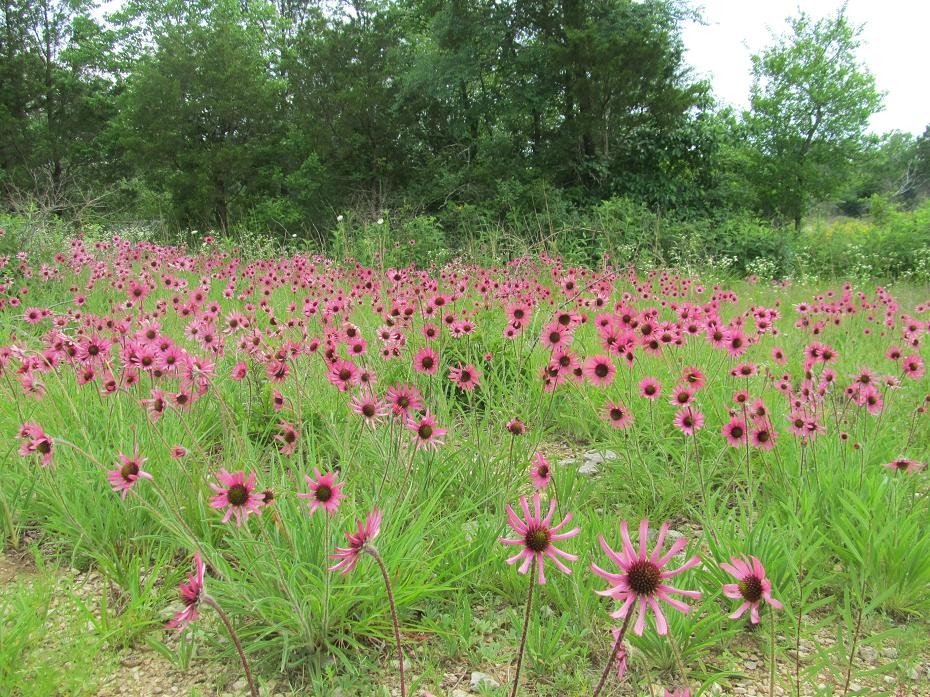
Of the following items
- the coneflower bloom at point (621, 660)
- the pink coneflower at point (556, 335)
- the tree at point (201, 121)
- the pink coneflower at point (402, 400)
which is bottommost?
the coneflower bloom at point (621, 660)

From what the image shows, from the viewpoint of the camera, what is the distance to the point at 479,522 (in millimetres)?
2004

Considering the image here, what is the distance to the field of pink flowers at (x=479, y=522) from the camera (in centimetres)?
148

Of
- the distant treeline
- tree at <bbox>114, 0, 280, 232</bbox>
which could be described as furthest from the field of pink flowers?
tree at <bbox>114, 0, 280, 232</bbox>

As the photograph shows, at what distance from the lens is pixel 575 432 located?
10.5ft

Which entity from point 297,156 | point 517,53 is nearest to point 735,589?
point 517,53

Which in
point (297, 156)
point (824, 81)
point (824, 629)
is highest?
point (824, 81)

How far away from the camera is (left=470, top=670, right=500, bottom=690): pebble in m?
1.48

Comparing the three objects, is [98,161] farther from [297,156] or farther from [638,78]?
[638,78]

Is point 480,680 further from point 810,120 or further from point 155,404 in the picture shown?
point 810,120

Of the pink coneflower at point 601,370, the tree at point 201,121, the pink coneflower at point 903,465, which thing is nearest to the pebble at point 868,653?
the pink coneflower at point 903,465

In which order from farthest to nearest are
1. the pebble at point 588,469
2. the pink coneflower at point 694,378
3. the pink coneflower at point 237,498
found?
the pebble at point 588,469
the pink coneflower at point 694,378
the pink coneflower at point 237,498

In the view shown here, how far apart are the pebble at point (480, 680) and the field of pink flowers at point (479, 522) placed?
1 cm

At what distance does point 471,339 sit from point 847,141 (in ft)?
74.3

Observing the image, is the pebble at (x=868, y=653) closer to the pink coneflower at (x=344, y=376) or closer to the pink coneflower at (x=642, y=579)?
the pink coneflower at (x=642, y=579)
